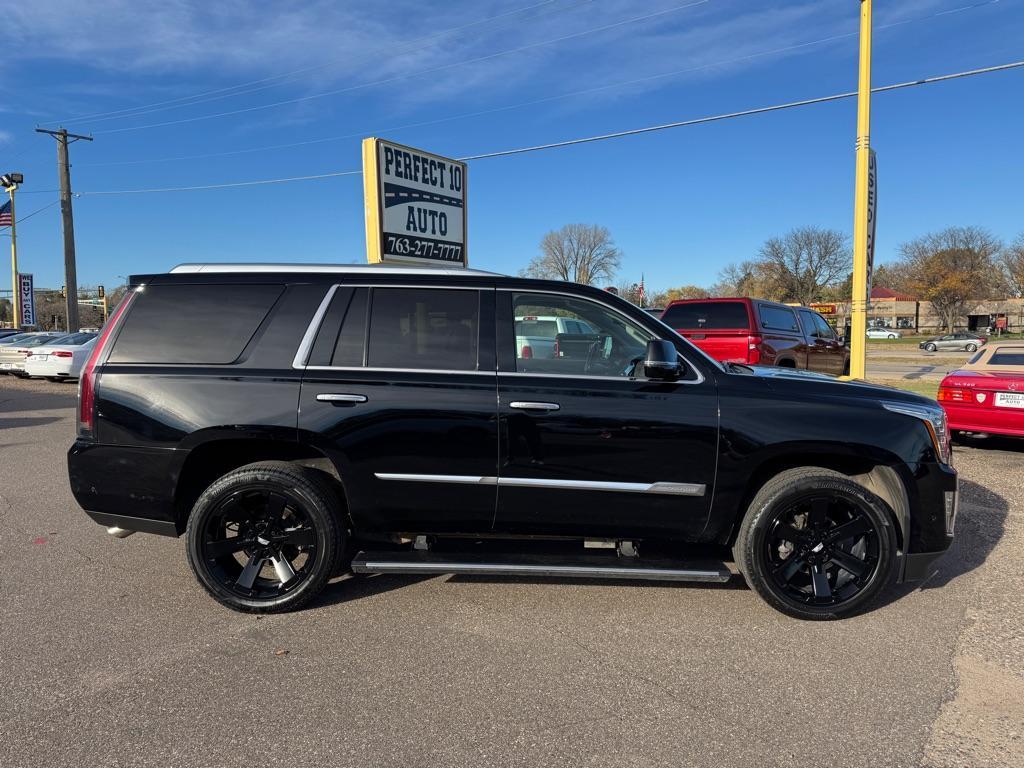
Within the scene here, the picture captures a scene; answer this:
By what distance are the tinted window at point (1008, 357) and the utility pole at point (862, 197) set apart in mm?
2502

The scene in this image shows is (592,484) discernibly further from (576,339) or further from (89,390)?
(89,390)

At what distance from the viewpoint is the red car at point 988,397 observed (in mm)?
7477

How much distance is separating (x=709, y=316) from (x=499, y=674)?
878 cm

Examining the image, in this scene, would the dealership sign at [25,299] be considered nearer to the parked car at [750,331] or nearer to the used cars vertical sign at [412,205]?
the used cars vertical sign at [412,205]

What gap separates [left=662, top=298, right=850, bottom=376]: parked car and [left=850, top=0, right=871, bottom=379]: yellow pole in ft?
2.93

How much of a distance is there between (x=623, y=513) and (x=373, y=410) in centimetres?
151

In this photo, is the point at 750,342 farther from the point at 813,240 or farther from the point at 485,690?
the point at 813,240

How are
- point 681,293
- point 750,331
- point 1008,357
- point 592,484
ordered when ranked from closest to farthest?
point 592,484 → point 1008,357 → point 750,331 → point 681,293

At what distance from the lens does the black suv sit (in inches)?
143

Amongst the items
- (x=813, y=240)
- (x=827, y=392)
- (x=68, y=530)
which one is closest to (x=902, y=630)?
(x=827, y=392)

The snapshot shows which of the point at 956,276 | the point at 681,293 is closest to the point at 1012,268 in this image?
the point at 956,276

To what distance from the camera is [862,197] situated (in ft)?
35.7

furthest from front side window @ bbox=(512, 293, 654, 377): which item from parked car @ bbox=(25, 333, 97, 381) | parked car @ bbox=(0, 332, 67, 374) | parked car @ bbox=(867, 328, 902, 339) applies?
parked car @ bbox=(867, 328, 902, 339)

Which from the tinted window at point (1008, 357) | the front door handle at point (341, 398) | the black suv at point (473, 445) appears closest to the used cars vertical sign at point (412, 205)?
the black suv at point (473, 445)
